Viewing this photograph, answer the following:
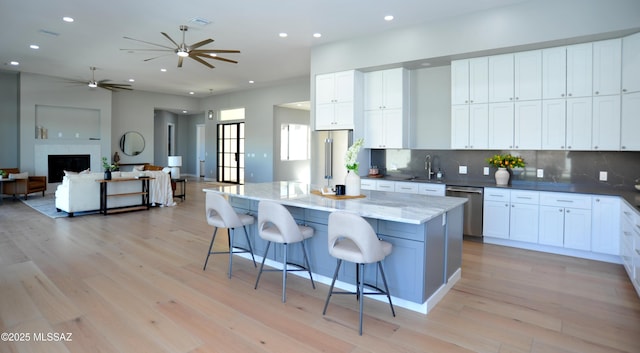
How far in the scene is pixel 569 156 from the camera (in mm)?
4770

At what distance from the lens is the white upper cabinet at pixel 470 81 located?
4977mm

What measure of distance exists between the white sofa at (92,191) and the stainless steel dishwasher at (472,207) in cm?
605

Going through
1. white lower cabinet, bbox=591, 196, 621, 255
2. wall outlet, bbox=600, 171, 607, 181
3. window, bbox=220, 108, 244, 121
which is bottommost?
white lower cabinet, bbox=591, 196, 621, 255

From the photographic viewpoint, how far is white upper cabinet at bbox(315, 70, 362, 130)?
581 cm

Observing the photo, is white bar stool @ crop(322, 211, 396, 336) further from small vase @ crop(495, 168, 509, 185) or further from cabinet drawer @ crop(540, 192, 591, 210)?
small vase @ crop(495, 168, 509, 185)

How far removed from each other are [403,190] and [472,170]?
1.10 meters

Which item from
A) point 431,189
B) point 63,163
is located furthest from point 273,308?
point 63,163

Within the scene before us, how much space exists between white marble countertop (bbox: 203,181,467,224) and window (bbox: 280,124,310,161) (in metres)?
7.46

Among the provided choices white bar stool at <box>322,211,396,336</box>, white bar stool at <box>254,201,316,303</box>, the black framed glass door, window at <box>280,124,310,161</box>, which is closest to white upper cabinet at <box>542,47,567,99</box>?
white bar stool at <box>322,211,396,336</box>

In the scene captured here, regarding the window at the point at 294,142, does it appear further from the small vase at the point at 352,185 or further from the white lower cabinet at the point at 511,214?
the small vase at the point at 352,185

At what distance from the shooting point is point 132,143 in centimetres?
1205

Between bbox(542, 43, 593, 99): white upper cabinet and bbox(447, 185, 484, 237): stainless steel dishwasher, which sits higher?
bbox(542, 43, 593, 99): white upper cabinet

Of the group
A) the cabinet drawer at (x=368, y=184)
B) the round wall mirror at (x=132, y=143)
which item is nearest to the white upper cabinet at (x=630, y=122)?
the cabinet drawer at (x=368, y=184)

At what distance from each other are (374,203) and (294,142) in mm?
8961
